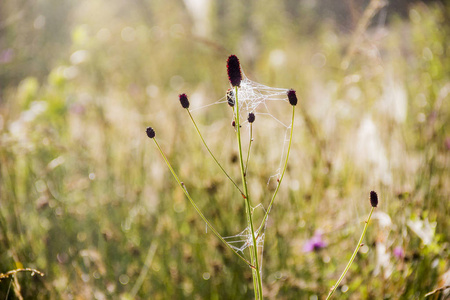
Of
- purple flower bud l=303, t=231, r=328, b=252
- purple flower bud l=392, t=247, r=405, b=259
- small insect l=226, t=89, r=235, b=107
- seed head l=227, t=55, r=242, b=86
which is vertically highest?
seed head l=227, t=55, r=242, b=86

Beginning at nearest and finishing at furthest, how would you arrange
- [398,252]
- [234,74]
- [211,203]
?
[234,74], [398,252], [211,203]

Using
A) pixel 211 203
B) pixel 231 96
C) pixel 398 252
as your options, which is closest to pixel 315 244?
pixel 398 252

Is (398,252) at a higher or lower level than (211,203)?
lower

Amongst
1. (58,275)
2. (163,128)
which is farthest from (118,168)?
(58,275)

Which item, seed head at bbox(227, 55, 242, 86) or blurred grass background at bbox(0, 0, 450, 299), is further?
blurred grass background at bbox(0, 0, 450, 299)

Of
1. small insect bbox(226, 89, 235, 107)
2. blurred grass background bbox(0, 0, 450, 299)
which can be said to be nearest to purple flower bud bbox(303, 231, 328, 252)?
blurred grass background bbox(0, 0, 450, 299)

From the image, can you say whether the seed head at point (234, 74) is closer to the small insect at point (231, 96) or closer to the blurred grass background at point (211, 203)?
the small insect at point (231, 96)

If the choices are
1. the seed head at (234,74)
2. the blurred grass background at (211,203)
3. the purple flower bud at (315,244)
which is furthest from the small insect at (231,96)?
the purple flower bud at (315,244)

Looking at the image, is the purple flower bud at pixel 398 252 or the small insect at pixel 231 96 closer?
the small insect at pixel 231 96

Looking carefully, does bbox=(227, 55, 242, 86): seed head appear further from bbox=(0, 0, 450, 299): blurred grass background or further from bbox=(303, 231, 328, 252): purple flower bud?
bbox=(303, 231, 328, 252): purple flower bud

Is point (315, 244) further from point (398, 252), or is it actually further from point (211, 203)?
point (211, 203)

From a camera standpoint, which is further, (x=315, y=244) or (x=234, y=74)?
(x=315, y=244)
